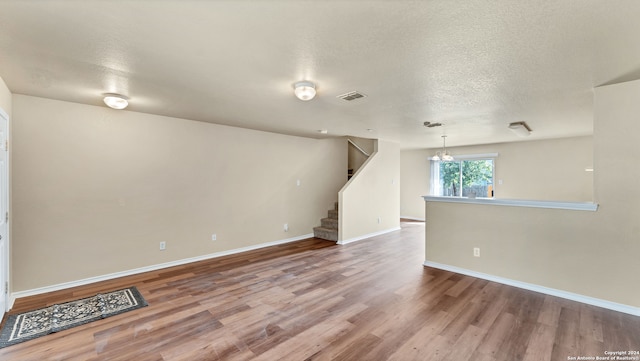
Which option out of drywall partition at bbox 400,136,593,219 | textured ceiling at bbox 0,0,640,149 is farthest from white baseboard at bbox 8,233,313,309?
drywall partition at bbox 400,136,593,219

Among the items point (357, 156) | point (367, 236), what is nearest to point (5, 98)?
point (367, 236)

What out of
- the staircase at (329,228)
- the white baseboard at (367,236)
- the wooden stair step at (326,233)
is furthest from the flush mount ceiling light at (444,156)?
the wooden stair step at (326,233)

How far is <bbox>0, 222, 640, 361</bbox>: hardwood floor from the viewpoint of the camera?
215 centimetres

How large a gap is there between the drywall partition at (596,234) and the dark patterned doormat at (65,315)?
459cm

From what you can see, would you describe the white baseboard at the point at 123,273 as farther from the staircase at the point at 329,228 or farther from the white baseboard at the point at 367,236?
the white baseboard at the point at 367,236

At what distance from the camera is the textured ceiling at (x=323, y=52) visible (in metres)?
1.55

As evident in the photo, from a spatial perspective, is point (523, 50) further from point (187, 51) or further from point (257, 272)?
point (257, 272)

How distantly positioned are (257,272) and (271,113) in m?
2.39

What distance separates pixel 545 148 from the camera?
650 cm

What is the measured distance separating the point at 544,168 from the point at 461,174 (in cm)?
195

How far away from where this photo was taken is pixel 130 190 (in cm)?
388

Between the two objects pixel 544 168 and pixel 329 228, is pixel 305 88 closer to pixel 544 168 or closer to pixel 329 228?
pixel 329 228

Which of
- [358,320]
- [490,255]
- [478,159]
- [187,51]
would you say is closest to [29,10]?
[187,51]

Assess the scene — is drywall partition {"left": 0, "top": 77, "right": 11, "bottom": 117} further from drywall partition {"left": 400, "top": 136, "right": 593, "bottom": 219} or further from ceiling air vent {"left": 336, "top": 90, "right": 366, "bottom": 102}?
drywall partition {"left": 400, "top": 136, "right": 593, "bottom": 219}
